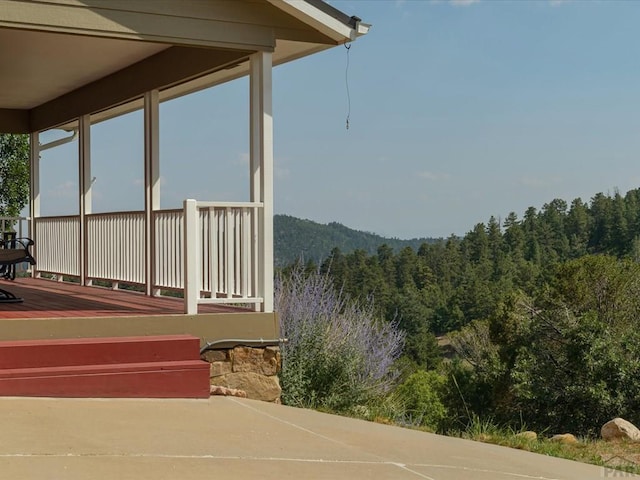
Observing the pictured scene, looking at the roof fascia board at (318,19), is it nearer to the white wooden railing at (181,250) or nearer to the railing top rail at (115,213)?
the white wooden railing at (181,250)

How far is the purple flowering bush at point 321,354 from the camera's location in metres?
9.32

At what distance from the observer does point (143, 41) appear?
7.85 meters

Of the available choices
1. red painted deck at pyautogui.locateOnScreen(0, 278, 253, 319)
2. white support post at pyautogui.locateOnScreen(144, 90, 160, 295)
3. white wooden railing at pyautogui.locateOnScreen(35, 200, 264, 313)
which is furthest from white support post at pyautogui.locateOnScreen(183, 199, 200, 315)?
white support post at pyautogui.locateOnScreen(144, 90, 160, 295)

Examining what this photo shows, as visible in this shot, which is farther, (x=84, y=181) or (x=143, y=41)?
(x=84, y=181)

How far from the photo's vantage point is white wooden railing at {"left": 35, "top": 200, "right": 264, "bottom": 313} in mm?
8141

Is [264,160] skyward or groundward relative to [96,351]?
skyward

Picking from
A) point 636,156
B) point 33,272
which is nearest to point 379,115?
point 636,156

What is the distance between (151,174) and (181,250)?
1517mm

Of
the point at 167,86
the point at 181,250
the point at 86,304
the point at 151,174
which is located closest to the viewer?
the point at 86,304

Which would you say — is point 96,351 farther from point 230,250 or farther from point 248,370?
point 230,250

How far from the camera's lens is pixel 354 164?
103 metres

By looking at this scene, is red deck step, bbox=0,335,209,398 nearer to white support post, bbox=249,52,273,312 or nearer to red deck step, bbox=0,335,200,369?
red deck step, bbox=0,335,200,369

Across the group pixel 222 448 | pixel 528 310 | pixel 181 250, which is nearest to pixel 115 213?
pixel 181 250

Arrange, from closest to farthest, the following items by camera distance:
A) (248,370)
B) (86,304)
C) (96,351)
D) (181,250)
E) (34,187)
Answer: (96,351) → (248,370) → (86,304) → (181,250) → (34,187)
